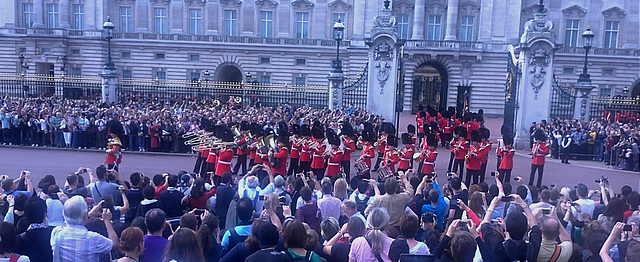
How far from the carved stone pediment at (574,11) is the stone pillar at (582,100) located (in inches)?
774

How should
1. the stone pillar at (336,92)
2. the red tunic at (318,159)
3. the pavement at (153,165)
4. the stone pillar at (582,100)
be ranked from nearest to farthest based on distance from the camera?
the red tunic at (318,159), the pavement at (153,165), the stone pillar at (582,100), the stone pillar at (336,92)

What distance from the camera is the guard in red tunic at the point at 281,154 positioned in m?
12.3

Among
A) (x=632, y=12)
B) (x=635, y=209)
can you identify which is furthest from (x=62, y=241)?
(x=632, y=12)

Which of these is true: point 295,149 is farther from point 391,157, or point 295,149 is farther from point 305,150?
point 391,157

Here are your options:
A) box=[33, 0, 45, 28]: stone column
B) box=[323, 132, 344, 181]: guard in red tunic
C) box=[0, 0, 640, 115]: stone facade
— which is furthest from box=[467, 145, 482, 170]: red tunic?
box=[33, 0, 45, 28]: stone column

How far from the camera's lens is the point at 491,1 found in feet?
120

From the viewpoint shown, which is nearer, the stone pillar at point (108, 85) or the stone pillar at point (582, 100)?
the stone pillar at point (582, 100)

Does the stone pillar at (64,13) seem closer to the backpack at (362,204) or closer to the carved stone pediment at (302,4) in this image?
the carved stone pediment at (302,4)

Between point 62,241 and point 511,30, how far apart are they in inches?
1398

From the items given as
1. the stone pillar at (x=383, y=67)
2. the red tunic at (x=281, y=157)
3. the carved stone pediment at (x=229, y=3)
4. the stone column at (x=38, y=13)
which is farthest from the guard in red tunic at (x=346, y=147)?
the stone column at (x=38, y=13)

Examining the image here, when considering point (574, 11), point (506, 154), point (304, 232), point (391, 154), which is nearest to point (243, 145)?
point (391, 154)

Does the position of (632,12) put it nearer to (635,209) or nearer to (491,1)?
(491,1)

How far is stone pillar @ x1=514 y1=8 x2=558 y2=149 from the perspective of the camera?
60.5 feet

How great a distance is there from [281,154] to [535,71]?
10.6 metres
